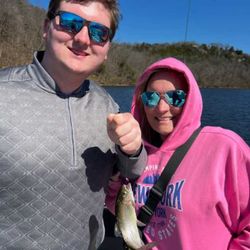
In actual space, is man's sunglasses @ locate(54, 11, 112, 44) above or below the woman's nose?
above

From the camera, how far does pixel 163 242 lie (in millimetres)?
2375

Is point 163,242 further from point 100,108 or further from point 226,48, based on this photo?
point 226,48

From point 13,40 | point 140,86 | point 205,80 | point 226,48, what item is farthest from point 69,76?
point 226,48

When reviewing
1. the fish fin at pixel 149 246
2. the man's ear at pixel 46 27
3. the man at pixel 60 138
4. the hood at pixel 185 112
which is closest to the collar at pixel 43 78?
the man at pixel 60 138

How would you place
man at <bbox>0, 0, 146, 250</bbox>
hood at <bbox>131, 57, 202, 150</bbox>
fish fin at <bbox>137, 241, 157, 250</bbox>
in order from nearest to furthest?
1. man at <bbox>0, 0, 146, 250</bbox>
2. fish fin at <bbox>137, 241, 157, 250</bbox>
3. hood at <bbox>131, 57, 202, 150</bbox>

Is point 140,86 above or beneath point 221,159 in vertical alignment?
above

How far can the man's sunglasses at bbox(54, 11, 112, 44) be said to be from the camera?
84.0 inches

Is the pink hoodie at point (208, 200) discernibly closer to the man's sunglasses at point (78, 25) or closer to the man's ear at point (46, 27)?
the man's sunglasses at point (78, 25)

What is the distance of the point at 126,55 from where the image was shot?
9794cm

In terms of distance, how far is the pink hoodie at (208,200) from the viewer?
223 centimetres

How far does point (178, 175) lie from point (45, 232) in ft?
2.92

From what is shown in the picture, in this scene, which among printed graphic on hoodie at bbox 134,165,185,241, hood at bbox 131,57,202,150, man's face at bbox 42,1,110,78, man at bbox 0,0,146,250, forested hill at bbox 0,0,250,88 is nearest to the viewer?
man at bbox 0,0,146,250

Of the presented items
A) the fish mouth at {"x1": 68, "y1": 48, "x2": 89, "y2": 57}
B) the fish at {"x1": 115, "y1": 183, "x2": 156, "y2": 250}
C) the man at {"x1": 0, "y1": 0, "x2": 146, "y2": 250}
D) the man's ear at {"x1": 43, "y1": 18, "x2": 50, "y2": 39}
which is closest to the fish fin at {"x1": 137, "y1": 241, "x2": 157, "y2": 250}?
the fish at {"x1": 115, "y1": 183, "x2": 156, "y2": 250}

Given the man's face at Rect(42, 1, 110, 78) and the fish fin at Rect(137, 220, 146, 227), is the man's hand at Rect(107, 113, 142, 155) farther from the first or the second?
the fish fin at Rect(137, 220, 146, 227)
